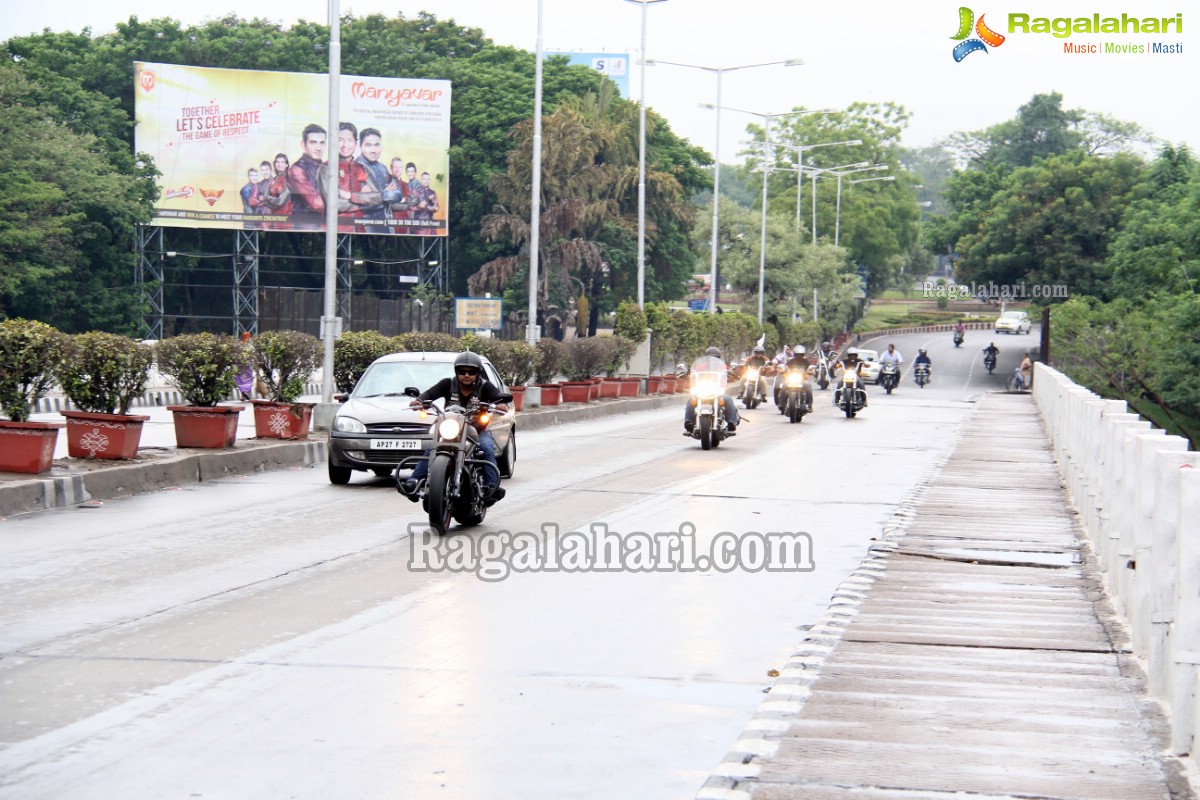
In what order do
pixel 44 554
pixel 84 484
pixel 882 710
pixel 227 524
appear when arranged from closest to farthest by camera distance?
1. pixel 882 710
2. pixel 44 554
3. pixel 227 524
4. pixel 84 484

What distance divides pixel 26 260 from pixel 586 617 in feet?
168

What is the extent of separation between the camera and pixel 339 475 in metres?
17.3

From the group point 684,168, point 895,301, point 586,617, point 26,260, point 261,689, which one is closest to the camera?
point 261,689

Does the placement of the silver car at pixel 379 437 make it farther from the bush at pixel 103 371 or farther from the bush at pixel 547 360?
the bush at pixel 547 360

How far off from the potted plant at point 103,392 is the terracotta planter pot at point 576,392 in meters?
18.8

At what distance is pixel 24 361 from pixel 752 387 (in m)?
24.4

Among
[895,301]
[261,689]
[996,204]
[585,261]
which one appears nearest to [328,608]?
[261,689]

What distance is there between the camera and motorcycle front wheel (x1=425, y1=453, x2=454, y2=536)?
12.5m

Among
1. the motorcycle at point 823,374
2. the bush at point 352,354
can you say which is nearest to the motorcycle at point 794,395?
the bush at point 352,354

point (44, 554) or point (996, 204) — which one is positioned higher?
point (996, 204)

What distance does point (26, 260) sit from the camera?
55531mm

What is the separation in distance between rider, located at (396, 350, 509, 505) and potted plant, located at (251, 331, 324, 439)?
800 centimetres

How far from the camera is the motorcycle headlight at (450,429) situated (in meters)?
12.5

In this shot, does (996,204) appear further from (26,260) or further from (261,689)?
(261,689)
